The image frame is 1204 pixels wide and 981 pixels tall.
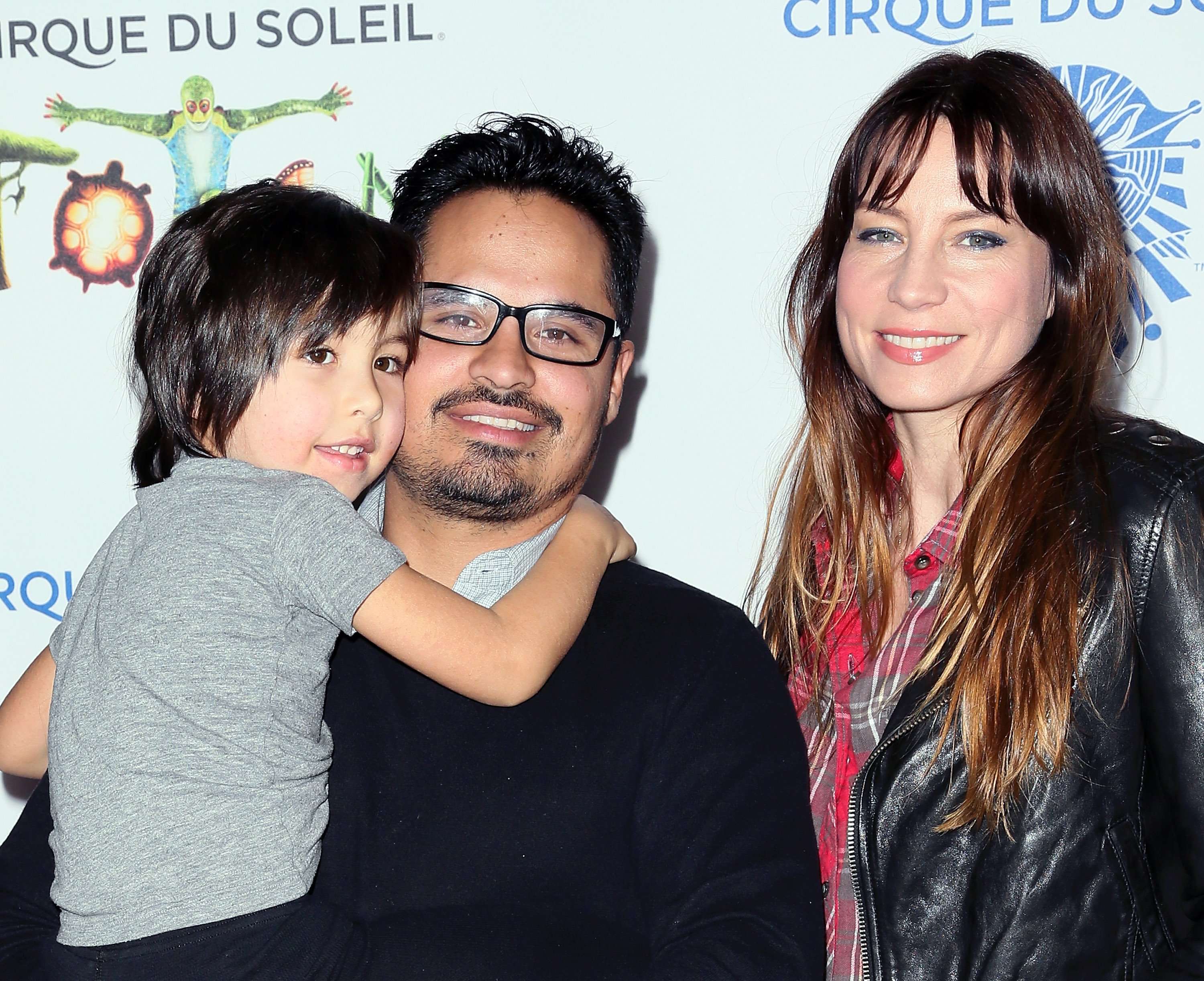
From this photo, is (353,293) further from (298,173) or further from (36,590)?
(36,590)

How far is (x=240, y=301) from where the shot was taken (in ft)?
5.47

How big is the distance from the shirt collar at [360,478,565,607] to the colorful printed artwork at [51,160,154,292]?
1.36 metres

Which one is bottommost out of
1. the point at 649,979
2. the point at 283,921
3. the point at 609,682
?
the point at 649,979

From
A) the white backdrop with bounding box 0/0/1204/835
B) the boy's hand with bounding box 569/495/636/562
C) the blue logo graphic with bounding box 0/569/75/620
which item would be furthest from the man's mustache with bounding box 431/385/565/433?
the blue logo graphic with bounding box 0/569/75/620

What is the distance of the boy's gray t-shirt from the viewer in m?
1.46

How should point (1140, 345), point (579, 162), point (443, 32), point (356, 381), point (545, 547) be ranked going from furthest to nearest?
1. point (443, 32)
2. point (1140, 345)
3. point (579, 162)
4. point (545, 547)
5. point (356, 381)

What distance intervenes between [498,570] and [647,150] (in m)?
1.11

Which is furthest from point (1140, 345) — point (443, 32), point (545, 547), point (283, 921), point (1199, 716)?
point (283, 921)

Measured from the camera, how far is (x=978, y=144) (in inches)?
72.0

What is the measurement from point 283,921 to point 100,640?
438 millimetres

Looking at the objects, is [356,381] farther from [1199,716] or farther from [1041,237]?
[1199,716]

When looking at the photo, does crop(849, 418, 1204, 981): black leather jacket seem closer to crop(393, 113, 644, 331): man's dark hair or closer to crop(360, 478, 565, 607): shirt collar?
crop(360, 478, 565, 607): shirt collar

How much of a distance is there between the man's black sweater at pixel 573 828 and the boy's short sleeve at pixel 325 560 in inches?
11.1

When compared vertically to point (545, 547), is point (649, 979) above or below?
below
